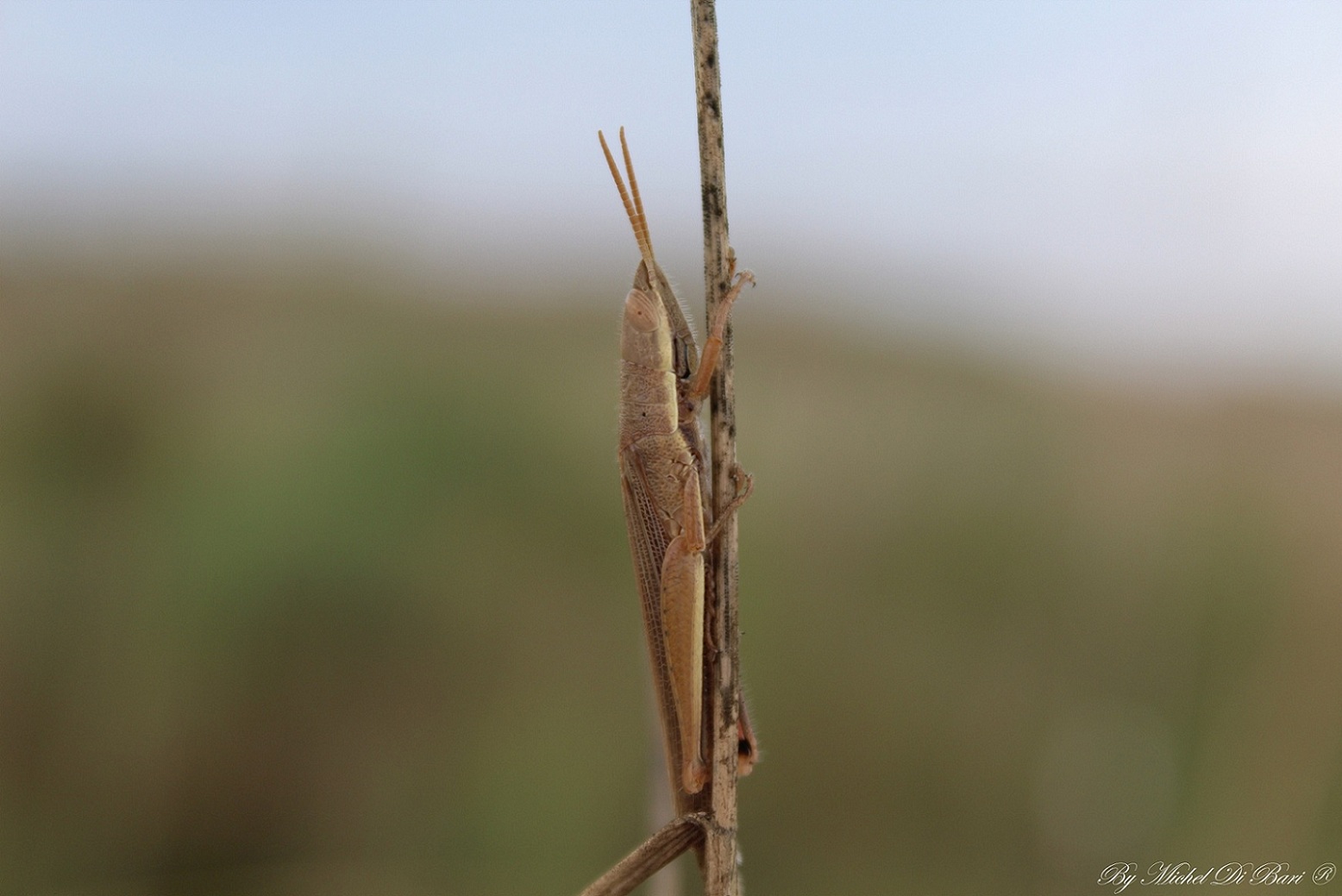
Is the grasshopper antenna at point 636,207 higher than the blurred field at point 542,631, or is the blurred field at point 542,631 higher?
the grasshopper antenna at point 636,207

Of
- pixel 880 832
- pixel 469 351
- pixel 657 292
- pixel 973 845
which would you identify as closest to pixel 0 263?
pixel 469 351

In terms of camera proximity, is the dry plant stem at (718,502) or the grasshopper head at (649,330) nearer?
the dry plant stem at (718,502)

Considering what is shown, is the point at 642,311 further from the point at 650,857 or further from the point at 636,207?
the point at 650,857

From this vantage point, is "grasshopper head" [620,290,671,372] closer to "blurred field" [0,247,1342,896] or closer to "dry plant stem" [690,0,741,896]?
"dry plant stem" [690,0,741,896]

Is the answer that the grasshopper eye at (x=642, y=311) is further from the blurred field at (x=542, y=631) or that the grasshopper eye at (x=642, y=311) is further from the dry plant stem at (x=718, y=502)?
the blurred field at (x=542, y=631)

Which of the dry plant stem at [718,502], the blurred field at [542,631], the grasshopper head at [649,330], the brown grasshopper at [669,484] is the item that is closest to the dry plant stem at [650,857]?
the dry plant stem at [718,502]

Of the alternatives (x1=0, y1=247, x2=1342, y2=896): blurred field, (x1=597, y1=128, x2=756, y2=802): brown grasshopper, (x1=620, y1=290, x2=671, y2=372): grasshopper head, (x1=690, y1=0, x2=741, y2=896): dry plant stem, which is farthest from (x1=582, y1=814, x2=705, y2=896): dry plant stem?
(x1=0, y1=247, x2=1342, y2=896): blurred field

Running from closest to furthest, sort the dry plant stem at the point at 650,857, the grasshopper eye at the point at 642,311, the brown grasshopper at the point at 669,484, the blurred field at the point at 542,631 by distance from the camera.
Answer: the dry plant stem at the point at 650,857 → the brown grasshopper at the point at 669,484 → the grasshopper eye at the point at 642,311 → the blurred field at the point at 542,631
